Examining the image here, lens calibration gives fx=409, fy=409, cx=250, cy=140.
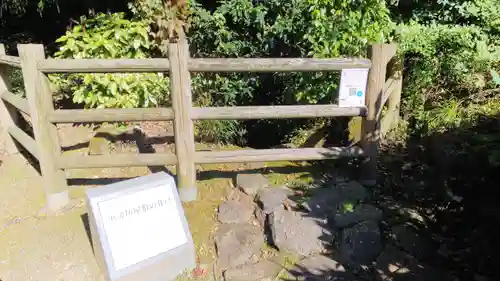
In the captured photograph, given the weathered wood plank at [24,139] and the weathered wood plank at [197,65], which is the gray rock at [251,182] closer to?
the weathered wood plank at [197,65]

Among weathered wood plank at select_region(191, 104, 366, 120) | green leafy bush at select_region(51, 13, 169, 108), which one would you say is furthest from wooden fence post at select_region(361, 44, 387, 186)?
green leafy bush at select_region(51, 13, 169, 108)

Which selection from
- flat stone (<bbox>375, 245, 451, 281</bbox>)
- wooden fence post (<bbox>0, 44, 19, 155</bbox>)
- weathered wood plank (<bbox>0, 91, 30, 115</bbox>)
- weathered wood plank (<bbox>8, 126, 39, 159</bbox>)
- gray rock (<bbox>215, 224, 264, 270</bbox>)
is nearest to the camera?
flat stone (<bbox>375, 245, 451, 281</bbox>)

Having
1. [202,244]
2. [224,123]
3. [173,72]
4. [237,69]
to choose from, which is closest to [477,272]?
[202,244]

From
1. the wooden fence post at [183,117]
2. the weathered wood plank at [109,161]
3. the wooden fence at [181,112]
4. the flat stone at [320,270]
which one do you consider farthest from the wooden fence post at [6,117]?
the flat stone at [320,270]

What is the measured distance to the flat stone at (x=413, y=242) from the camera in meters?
2.86

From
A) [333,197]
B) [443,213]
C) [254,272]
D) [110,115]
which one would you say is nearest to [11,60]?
[110,115]

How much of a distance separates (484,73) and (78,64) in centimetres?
409

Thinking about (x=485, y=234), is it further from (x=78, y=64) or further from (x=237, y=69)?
(x=78, y=64)

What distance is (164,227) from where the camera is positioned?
308 cm

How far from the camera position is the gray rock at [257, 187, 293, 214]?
349 cm

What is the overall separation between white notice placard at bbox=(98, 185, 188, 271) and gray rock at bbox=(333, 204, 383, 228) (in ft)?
3.94

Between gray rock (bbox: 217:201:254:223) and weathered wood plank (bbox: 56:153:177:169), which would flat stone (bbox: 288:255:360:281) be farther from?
weathered wood plank (bbox: 56:153:177:169)

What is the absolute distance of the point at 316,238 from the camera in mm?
3205

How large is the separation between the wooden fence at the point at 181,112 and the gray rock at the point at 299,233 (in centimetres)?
67
